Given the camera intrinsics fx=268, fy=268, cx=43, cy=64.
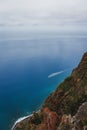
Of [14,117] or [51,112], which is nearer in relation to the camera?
[51,112]

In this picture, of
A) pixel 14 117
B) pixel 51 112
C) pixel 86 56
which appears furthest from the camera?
pixel 14 117

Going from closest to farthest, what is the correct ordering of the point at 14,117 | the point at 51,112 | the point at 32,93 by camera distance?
the point at 51,112, the point at 14,117, the point at 32,93

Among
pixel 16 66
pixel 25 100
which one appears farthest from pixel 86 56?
pixel 16 66

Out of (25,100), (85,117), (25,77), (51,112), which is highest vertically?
(25,77)

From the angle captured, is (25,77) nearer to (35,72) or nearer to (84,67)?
(35,72)

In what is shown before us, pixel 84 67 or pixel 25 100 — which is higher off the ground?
pixel 25 100

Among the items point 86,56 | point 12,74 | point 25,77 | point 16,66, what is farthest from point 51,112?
point 16,66

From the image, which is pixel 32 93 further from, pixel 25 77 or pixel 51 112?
pixel 51 112
